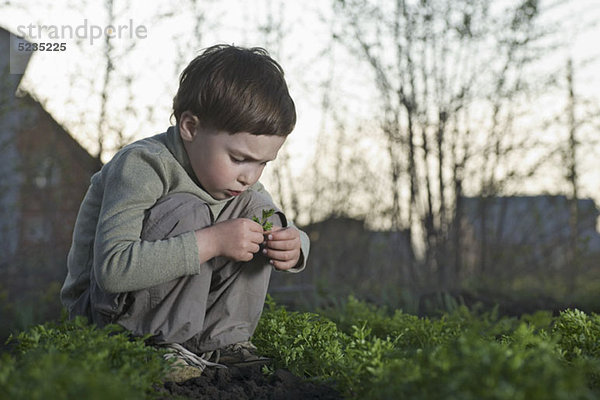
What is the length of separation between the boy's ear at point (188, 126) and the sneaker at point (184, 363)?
0.95 metres

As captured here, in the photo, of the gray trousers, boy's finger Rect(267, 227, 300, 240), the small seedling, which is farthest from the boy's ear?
boy's finger Rect(267, 227, 300, 240)

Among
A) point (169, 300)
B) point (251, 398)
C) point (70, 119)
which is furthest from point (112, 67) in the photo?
point (251, 398)

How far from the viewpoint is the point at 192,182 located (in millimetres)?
2676

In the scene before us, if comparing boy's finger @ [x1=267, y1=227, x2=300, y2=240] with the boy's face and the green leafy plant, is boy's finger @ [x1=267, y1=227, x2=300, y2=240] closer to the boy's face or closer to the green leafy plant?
the boy's face

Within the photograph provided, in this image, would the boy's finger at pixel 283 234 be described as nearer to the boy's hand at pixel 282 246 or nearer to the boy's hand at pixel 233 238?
the boy's hand at pixel 282 246

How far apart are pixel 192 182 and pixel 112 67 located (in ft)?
11.1

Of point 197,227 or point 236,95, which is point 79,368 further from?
point 236,95

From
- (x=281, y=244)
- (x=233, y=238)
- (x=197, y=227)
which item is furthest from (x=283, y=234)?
(x=197, y=227)

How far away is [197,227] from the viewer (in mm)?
2500

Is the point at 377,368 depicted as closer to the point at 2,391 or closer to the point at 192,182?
the point at 2,391

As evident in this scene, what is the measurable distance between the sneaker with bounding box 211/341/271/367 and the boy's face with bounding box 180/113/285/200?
27.9 inches

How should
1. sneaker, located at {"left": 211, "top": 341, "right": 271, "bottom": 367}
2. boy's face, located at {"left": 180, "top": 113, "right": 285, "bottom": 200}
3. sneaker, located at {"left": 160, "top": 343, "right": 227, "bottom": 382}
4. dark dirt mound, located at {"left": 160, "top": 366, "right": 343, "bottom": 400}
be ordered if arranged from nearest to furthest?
dark dirt mound, located at {"left": 160, "top": 366, "right": 343, "bottom": 400} < sneaker, located at {"left": 160, "top": 343, "right": 227, "bottom": 382} < sneaker, located at {"left": 211, "top": 341, "right": 271, "bottom": 367} < boy's face, located at {"left": 180, "top": 113, "right": 285, "bottom": 200}

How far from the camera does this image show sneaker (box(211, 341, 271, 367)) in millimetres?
2459

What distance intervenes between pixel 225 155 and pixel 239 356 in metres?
0.89
